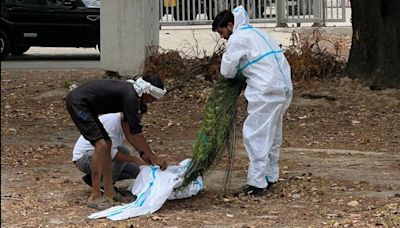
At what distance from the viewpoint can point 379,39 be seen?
12.2 meters

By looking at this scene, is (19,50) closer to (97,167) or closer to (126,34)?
(126,34)

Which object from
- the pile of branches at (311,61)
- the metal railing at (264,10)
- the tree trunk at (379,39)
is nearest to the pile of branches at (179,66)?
the pile of branches at (311,61)

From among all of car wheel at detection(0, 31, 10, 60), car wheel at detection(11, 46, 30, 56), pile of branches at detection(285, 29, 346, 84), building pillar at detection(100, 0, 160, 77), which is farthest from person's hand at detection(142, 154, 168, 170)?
car wheel at detection(11, 46, 30, 56)

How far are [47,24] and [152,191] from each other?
39.3 feet

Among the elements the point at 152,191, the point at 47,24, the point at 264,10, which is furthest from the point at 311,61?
the point at 264,10

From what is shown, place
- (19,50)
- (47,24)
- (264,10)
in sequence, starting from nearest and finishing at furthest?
(47,24) < (19,50) < (264,10)

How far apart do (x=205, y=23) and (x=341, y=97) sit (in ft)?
40.4

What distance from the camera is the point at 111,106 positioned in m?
6.39

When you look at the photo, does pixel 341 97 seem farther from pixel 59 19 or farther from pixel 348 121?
pixel 59 19

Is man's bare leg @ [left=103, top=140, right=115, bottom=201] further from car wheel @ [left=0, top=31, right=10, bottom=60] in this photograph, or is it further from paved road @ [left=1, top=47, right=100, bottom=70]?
car wheel @ [left=0, top=31, right=10, bottom=60]

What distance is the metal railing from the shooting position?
23.2m

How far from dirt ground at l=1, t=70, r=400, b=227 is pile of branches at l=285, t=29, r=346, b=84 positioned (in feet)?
1.53

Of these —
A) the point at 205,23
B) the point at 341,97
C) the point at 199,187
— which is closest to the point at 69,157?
the point at 199,187

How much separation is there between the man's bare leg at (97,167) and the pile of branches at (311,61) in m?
6.85
